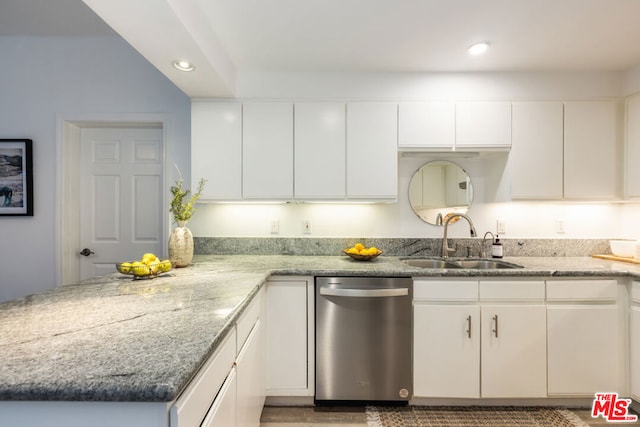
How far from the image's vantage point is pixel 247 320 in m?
1.38

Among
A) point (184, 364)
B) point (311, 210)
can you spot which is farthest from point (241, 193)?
point (184, 364)

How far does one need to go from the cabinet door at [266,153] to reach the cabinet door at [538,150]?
175cm

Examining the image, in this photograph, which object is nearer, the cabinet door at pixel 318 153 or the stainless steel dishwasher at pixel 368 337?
the stainless steel dishwasher at pixel 368 337

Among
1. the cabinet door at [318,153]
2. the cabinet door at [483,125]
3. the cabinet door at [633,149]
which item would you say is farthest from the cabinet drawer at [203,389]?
the cabinet door at [633,149]

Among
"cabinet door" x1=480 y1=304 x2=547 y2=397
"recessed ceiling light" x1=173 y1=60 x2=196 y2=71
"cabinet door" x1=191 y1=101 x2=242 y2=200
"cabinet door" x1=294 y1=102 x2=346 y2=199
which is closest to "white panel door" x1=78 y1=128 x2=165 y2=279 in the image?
"cabinet door" x1=191 y1=101 x2=242 y2=200

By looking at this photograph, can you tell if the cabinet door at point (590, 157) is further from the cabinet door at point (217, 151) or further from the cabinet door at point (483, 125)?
the cabinet door at point (217, 151)

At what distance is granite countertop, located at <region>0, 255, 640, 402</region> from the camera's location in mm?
621

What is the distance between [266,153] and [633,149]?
9.09 ft

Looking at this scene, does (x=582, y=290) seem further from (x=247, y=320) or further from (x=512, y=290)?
(x=247, y=320)

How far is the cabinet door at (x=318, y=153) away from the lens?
7.30 feet

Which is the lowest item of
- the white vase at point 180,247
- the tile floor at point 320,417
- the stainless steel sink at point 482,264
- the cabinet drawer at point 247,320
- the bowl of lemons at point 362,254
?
the tile floor at point 320,417

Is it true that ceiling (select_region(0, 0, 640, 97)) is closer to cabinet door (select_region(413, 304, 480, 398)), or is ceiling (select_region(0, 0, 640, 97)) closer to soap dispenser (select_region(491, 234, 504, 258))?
soap dispenser (select_region(491, 234, 504, 258))

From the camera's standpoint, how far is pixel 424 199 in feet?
8.31

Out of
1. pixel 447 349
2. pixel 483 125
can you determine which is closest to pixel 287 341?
pixel 447 349
